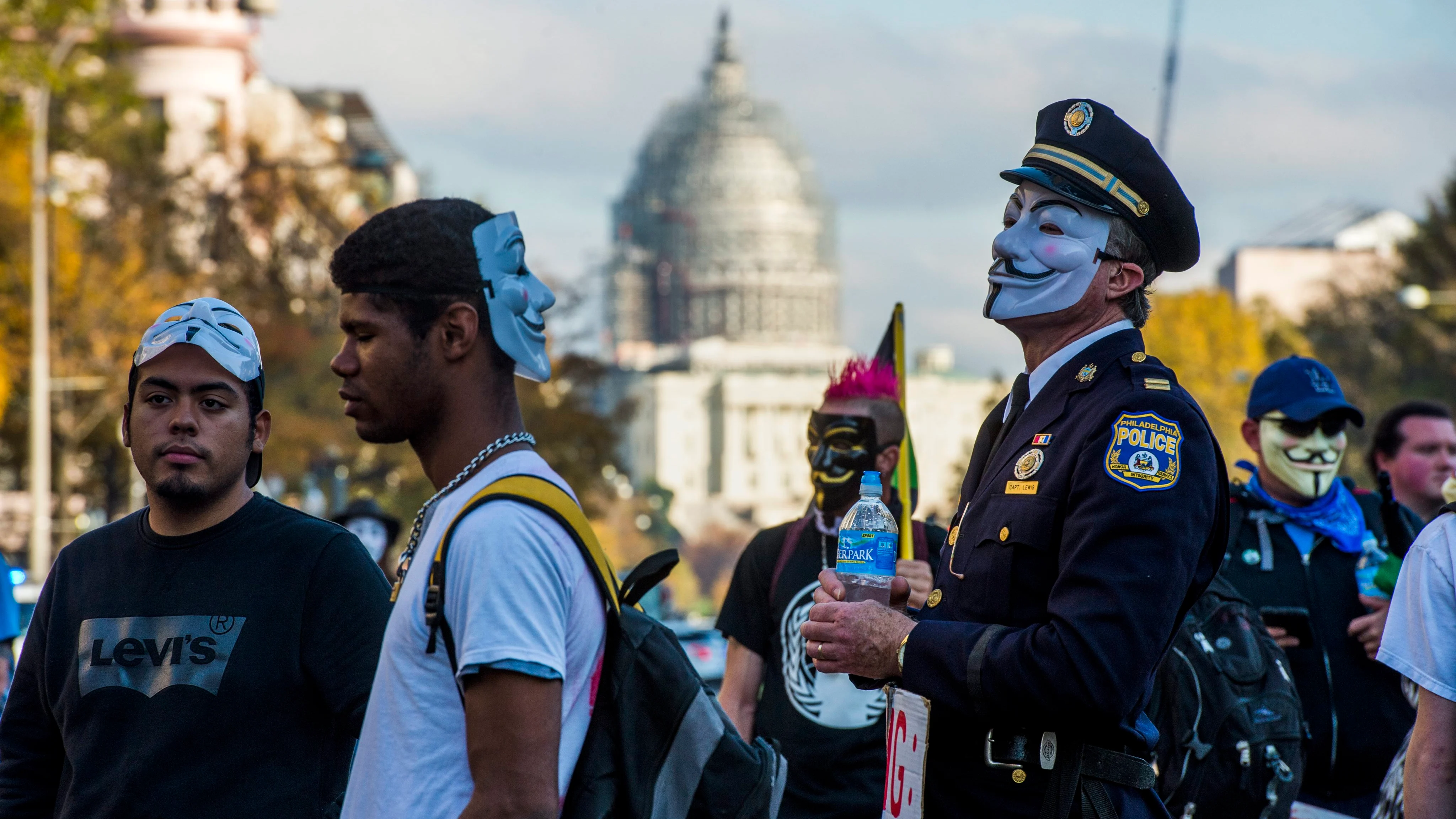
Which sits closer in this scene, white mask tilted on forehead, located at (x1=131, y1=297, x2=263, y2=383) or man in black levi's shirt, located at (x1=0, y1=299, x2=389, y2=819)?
man in black levi's shirt, located at (x1=0, y1=299, x2=389, y2=819)

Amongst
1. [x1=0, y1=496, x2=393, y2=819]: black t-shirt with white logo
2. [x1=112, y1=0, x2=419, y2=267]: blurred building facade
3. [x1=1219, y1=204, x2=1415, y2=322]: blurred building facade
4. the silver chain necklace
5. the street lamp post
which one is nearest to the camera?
the silver chain necklace

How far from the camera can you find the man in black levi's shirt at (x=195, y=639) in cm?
396

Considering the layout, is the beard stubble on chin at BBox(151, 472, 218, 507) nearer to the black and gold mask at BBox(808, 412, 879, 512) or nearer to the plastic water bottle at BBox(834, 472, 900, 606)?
the plastic water bottle at BBox(834, 472, 900, 606)

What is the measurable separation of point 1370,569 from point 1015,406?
2672mm

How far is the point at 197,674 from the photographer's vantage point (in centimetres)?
400

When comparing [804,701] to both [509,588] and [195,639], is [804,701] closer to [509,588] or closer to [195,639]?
[195,639]

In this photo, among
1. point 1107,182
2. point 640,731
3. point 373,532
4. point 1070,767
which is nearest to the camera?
point 640,731

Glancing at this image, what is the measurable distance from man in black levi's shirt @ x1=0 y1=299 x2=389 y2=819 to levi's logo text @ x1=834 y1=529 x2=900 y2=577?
1083 mm

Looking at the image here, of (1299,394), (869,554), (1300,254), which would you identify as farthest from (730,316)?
(869,554)

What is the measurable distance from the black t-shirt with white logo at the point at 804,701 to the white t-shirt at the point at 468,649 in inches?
97.9

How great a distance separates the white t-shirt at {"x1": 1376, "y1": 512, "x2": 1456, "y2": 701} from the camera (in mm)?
4000

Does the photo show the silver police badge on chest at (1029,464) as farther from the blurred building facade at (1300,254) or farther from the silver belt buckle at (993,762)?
the blurred building facade at (1300,254)

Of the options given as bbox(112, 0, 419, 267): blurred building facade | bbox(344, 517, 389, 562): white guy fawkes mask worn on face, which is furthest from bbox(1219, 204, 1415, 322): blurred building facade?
bbox(344, 517, 389, 562): white guy fawkes mask worn on face

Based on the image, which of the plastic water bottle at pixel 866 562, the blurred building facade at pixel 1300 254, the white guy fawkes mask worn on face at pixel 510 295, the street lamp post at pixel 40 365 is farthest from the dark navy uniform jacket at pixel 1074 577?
the blurred building facade at pixel 1300 254
